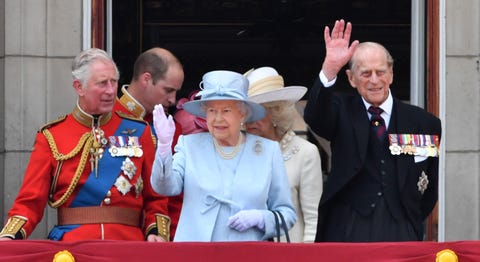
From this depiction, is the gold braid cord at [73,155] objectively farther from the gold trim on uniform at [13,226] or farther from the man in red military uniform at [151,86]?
the man in red military uniform at [151,86]

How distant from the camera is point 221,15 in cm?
1023

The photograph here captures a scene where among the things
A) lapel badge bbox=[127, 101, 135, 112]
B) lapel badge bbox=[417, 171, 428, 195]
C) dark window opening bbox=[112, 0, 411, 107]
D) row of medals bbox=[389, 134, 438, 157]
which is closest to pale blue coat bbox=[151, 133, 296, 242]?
row of medals bbox=[389, 134, 438, 157]

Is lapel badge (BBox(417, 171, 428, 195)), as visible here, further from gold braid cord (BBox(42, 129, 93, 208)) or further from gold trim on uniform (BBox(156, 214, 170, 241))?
gold braid cord (BBox(42, 129, 93, 208))

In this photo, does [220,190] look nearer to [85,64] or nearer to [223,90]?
[223,90]

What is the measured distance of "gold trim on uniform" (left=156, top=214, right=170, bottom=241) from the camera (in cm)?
667

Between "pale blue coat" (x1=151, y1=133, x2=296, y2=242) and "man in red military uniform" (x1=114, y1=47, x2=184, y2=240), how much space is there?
1.17 meters

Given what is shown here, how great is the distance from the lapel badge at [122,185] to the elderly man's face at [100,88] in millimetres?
337

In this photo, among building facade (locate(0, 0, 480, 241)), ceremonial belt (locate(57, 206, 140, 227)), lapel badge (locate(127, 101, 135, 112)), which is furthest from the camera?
building facade (locate(0, 0, 480, 241))

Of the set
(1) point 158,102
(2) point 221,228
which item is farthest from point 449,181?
(2) point 221,228

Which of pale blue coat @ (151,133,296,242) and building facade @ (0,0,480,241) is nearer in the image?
pale blue coat @ (151,133,296,242)

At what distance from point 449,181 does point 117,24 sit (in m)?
2.40

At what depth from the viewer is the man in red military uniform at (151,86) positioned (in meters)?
7.46

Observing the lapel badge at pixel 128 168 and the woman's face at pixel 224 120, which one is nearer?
the woman's face at pixel 224 120

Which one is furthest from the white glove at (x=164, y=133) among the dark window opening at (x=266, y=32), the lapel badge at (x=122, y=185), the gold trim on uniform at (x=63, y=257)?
the dark window opening at (x=266, y=32)
